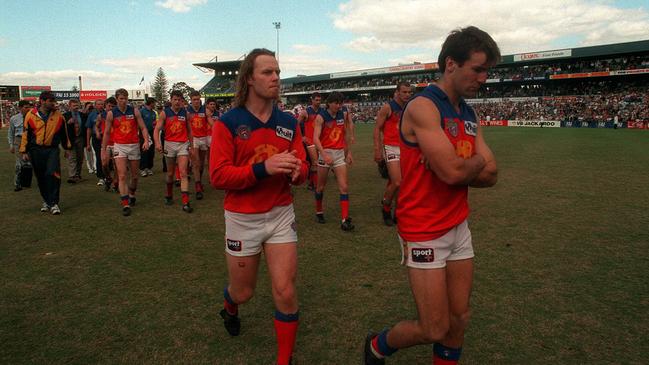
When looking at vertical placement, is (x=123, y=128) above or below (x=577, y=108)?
below

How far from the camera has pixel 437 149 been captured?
2504 millimetres

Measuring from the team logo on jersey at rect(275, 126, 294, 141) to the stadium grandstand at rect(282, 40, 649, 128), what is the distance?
43.3m

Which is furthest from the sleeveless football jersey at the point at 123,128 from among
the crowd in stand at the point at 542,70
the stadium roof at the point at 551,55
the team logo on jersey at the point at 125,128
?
the stadium roof at the point at 551,55

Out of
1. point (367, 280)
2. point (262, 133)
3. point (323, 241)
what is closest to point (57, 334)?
point (262, 133)

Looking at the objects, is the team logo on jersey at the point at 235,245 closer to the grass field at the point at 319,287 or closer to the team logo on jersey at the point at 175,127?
the grass field at the point at 319,287

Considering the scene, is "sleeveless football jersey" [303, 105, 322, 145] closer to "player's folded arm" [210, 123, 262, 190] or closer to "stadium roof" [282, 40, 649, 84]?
"player's folded arm" [210, 123, 262, 190]

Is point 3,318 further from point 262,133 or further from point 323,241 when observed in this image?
point 323,241

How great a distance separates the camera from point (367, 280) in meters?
5.12

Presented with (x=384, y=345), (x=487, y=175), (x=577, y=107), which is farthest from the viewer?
(x=577, y=107)

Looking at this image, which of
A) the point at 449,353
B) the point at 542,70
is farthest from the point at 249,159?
the point at 542,70

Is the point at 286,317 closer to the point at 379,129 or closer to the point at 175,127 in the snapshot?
the point at 379,129

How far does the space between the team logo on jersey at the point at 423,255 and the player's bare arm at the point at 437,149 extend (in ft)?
1.56

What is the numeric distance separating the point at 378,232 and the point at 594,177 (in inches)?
339

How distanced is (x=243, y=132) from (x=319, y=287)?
240cm
